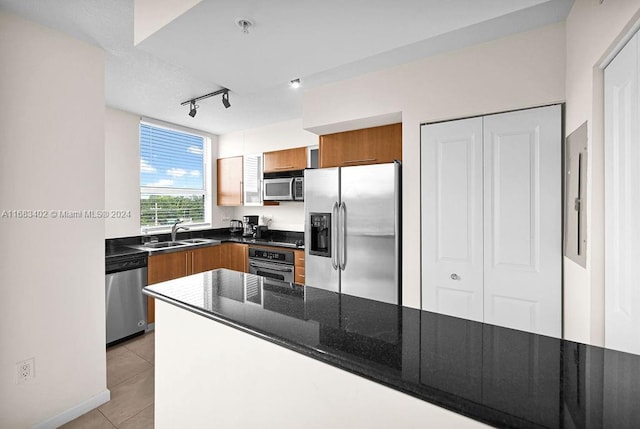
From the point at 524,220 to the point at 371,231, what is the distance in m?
1.04

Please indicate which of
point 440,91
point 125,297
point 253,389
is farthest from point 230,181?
point 253,389

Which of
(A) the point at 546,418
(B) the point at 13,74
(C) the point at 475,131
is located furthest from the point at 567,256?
(B) the point at 13,74

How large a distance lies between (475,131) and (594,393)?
1927mm

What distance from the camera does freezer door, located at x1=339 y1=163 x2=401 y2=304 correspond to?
8.18 feet

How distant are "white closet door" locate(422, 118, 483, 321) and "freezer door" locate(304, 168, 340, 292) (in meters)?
0.75

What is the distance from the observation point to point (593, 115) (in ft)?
4.57

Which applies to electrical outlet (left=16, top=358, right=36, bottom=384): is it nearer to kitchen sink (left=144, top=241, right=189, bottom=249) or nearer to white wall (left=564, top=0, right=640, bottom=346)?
kitchen sink (left=144, top=241, right=189, bottom=249)

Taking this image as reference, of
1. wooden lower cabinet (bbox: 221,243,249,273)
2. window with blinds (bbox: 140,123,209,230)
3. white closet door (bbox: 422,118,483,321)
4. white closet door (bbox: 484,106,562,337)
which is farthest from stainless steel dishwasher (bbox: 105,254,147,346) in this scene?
white closet door (bbox: 484,106,562,337)

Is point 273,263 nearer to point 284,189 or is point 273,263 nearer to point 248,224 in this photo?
point 284,189

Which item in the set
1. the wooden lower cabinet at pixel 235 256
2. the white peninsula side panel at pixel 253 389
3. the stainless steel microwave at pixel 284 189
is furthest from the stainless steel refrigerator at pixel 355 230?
the white peninsula side panel at pixel 253 389

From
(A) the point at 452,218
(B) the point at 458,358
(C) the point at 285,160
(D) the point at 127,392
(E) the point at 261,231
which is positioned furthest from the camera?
(E) the point at 261,231

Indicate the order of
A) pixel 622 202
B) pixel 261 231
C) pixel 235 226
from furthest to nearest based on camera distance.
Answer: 1. pixel 235 226
2. pixel 261 231
3. pixel 622 202

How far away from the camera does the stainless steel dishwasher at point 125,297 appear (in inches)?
124

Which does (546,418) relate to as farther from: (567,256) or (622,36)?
(567,256)
